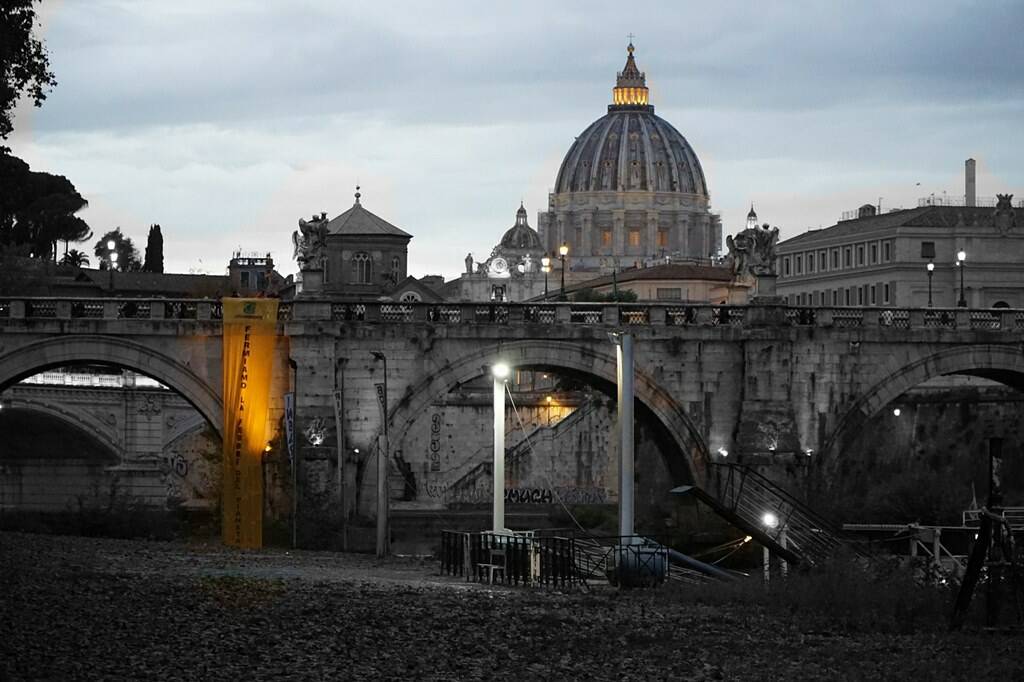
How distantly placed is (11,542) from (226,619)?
16748mm

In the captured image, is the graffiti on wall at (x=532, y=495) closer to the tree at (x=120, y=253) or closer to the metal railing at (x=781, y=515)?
the metal railing at (x=781, y=515)

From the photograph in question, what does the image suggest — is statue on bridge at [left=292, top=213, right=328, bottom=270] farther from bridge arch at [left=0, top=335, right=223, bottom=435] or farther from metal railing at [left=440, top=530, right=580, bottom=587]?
metal railing at [left=440, top=530, right=580, bottom=587]

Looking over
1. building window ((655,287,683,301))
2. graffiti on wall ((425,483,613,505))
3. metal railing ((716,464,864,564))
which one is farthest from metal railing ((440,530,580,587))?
building window ((655,287,683,301))

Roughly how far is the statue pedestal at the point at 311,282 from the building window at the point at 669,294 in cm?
10057

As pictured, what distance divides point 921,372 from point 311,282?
18457 mm

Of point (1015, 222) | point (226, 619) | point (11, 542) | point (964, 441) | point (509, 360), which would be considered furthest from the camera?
point (1015, 222)

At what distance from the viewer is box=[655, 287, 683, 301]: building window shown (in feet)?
562

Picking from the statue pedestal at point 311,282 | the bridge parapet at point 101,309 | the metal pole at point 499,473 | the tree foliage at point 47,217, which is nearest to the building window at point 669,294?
the tree foliage at point 47,217

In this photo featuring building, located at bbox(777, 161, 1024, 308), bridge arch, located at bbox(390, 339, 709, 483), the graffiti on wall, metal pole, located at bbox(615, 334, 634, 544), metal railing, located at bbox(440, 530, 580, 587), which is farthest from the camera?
building, located at bbox(777, 161, 1024, 308)

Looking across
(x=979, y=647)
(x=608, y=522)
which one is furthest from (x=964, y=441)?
(x=979, y=647)

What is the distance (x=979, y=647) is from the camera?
125 feet

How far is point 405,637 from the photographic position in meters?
→ 36.8

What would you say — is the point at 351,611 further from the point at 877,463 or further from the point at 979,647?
the point at 877,463

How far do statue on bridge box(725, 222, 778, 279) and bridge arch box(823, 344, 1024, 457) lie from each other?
4.85 metres
